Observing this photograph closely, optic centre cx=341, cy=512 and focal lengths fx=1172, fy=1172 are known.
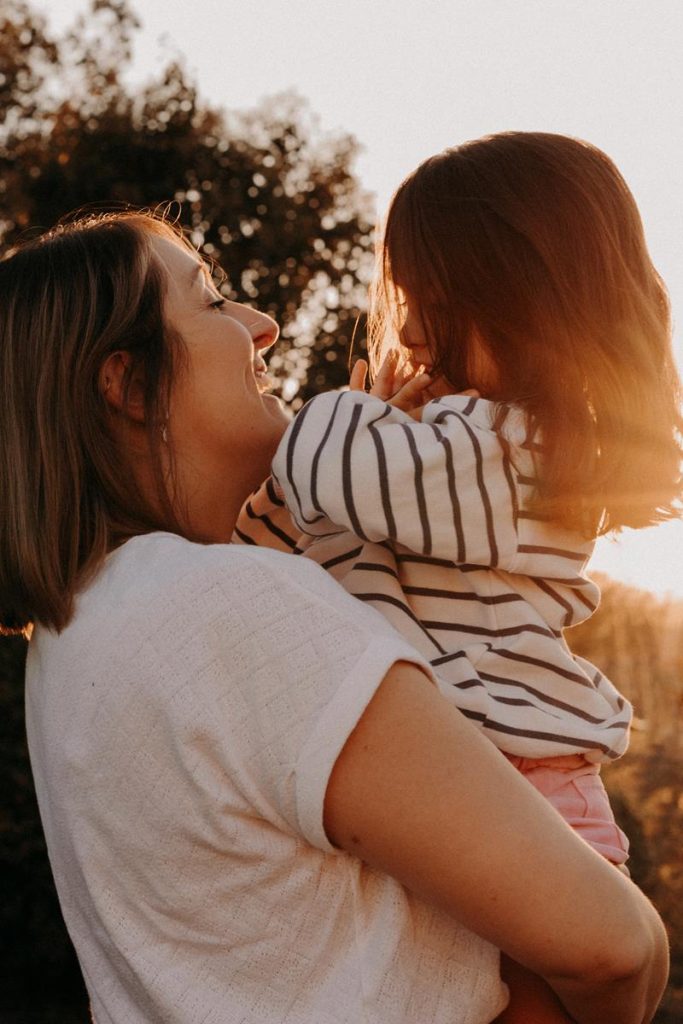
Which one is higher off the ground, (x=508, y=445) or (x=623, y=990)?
(x=508, y=445)

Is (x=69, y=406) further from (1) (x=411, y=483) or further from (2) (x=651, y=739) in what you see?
(2) (x=651, y=739)

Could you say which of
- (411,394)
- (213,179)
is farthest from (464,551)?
(213,179)

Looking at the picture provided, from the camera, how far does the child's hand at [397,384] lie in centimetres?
238

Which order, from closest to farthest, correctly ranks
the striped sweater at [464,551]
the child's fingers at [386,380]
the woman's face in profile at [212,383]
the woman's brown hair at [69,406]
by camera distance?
the woman's brown hair at [69,406] < the striped sweater at [464,551] < the woman's face in profile at [212,383] < the child's fingers at [386,380]

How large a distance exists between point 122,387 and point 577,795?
43.1 inches

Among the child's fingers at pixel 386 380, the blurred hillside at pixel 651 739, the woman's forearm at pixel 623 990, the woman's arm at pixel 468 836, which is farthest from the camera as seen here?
the blurred hillside at pixel 651 739

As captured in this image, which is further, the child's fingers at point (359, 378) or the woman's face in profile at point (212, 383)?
the child's fingers at point (359, 378)

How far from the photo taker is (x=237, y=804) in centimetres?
161

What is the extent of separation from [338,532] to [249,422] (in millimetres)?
273

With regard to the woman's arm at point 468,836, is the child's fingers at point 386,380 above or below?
above

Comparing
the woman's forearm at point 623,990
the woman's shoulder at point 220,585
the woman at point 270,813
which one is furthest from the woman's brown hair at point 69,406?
the woman's forearm at point 623,990

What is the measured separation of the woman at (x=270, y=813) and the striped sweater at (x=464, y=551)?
1.10 feet

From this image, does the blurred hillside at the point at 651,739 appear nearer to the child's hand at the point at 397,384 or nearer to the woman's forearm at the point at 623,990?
the child's hand at the point at 397,384

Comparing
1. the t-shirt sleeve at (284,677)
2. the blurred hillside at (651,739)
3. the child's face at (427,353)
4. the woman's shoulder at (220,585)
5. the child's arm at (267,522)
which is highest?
the child's face at (427,353)
